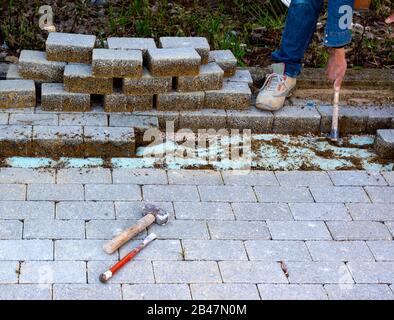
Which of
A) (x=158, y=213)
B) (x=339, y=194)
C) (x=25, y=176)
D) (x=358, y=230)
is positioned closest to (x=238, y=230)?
(x=158, y=213)

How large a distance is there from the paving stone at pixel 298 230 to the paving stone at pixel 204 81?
4.56 feet

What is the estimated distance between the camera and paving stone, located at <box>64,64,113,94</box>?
17.4ft

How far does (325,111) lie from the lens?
568cm

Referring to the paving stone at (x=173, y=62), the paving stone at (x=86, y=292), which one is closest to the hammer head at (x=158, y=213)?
the paving stone at (x=86, y=292)

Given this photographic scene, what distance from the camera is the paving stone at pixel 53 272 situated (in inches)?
152

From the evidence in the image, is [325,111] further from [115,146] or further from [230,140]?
[115,146]

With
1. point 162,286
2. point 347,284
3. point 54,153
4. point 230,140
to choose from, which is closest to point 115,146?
point 54,153

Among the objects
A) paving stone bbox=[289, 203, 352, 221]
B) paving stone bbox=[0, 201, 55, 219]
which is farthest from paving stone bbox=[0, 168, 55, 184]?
paving stone bbox=[289, 203, 352, 221]

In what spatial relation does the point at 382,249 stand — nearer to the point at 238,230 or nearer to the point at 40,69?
the point at 238,230

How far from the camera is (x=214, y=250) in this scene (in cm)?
423

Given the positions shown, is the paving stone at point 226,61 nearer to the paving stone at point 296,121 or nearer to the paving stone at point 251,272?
the paving stone at point 296,121

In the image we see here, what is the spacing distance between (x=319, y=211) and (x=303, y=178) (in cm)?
39

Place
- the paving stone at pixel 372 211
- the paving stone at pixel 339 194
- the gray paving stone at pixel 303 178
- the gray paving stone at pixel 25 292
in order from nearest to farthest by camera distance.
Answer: the gray paving stone at pixel 25 292 → the paving stone at pixel 372 211 → the paving stone at pixel 339 194 → the gray paving stone at pixel 303 178

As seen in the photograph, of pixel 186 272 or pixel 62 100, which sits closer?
pixel 186 272
